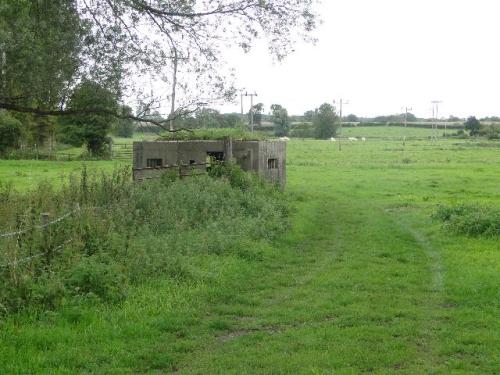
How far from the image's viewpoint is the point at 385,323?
7.93 m

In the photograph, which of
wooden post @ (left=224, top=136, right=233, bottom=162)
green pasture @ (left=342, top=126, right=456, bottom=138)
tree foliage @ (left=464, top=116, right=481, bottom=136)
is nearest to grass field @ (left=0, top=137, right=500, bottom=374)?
wooden post @ (left=224, top=136, right=233, bottom=162)

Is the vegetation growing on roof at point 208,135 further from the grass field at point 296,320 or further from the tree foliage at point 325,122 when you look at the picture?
the tree foliage at point 325,122

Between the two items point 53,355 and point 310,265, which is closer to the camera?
point 53,355

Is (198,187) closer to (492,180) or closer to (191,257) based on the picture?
(191,257)

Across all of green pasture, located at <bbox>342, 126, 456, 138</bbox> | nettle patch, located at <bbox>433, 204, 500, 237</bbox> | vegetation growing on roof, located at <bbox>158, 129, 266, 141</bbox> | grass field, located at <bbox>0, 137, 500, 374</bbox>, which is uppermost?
green pasture, located at <bbox>342, 126, 456, 138</bbox>

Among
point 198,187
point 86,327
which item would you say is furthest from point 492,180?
point 86,327

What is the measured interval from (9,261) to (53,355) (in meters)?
1.76

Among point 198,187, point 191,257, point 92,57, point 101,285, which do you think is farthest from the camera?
point 198,187

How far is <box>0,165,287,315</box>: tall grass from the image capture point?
7.93m

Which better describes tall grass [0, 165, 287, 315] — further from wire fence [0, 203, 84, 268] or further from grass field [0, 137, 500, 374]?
grass field [0, 137, 500, 374]

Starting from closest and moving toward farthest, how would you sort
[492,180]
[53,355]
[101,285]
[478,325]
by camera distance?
1. [53,355]
2. [478,325]
3. [101,285]
4. [492,180]

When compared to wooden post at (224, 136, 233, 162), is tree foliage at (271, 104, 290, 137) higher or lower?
higher

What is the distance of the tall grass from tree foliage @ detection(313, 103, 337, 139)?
132168 mm

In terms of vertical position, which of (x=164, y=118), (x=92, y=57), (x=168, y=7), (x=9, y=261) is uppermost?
(x=168, y=7)
